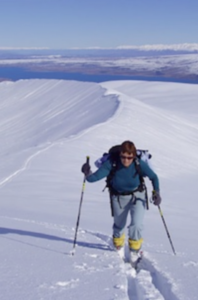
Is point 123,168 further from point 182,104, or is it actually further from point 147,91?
point 147,91

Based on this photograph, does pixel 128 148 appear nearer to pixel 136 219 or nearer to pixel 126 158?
pixel 126 158

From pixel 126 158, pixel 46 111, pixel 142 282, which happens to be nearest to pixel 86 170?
pixel 126 158

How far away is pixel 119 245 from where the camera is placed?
5578 millimetres

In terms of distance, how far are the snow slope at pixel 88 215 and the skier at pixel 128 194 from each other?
213 millimetres

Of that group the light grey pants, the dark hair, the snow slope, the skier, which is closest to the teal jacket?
the skier

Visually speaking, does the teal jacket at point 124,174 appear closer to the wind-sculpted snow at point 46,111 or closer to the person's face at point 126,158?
the person's face at point 126,158

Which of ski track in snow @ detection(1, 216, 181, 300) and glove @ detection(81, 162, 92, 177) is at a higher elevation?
glove @ detection(81, 162, 92, 177)

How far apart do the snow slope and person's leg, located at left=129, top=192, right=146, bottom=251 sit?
0.67 ft

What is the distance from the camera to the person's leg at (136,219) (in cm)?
538

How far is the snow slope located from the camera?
14.5 ft

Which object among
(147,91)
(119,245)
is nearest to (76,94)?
(147,91)

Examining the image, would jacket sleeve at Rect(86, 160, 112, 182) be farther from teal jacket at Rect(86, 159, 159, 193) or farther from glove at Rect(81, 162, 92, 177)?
glove at Rect(81, 162, 92, 177)

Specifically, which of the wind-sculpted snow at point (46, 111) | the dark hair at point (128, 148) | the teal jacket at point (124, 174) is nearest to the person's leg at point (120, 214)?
the teal jacket at point (124, 174)

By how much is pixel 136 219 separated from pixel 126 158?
27.0 inches
